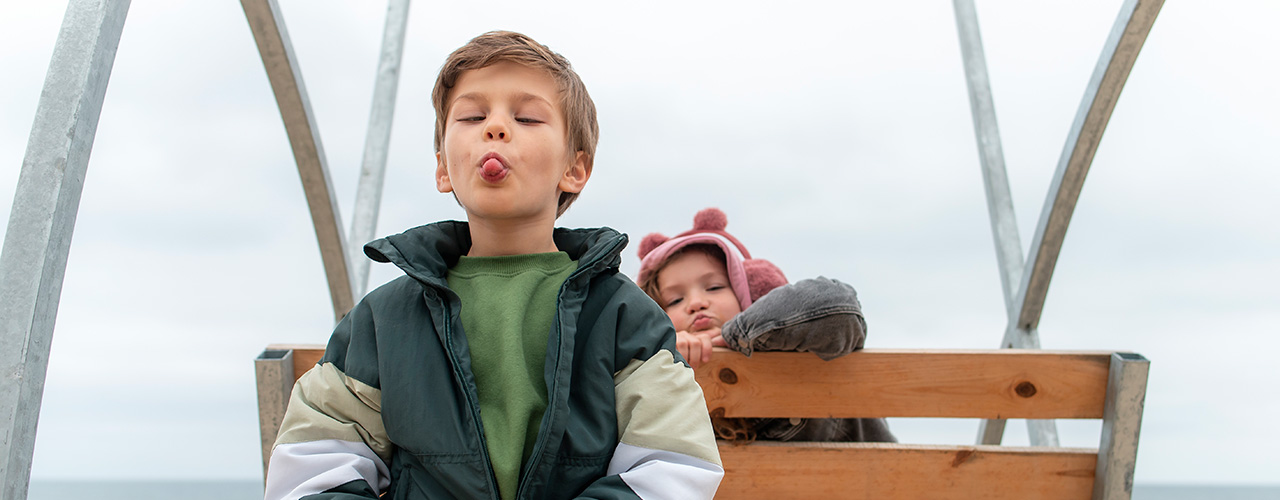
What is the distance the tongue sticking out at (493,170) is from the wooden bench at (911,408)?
695 millimetres

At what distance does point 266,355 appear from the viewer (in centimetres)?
146

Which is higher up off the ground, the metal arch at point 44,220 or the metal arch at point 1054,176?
the metal arch at point 1054,176

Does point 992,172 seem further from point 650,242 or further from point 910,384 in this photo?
point 910,384

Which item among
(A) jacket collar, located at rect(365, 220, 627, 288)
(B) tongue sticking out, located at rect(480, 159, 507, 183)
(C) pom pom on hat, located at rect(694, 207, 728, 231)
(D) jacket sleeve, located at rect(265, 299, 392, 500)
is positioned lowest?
(D) jacket sleeve, located at rect(265, 299, 392, 500)

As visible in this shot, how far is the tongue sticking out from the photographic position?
3.31 feet

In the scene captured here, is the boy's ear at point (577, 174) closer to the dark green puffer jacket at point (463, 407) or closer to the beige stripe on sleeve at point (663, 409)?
the dark green puffer jacket at point (463, 407)

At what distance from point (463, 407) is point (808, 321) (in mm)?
708

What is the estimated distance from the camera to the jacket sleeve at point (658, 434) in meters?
0.92

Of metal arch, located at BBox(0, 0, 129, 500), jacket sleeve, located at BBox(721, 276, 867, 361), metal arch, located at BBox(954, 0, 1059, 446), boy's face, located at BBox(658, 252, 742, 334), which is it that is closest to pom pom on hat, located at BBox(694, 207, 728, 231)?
boy's face, located at BBox(658, 252, 742, 334)

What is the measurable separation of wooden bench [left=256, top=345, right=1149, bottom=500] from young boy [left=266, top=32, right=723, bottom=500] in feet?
1.93

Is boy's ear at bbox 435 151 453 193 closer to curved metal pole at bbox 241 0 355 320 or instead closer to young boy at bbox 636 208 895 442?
young boy at bbox 636 208 895 442

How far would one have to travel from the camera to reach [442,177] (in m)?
1.13

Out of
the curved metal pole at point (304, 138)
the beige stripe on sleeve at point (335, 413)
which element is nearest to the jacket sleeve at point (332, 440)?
the beige stripe on sleeve at point (335, 413)

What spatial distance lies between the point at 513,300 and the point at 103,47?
74cm
